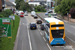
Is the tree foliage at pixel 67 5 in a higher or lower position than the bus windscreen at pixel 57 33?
lower

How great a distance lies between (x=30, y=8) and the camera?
10906 centimetres

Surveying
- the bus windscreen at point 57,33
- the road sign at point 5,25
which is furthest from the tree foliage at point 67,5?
the road sign at point 5,25

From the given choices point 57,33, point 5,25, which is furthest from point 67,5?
point 5,25

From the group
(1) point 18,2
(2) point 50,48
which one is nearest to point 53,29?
(2) point 50,48

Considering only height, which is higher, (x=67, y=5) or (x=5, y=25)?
(x=5, y=25)

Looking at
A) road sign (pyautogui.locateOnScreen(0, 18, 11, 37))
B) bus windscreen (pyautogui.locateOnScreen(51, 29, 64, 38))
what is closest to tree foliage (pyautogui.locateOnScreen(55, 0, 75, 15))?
bus windscreen (pyautogui.locateOnScreen(51, 29, 64, 38))

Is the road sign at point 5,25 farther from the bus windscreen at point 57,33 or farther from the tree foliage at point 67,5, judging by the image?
the tree foliage at point 67,5

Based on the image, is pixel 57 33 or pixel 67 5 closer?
pixel 57 33

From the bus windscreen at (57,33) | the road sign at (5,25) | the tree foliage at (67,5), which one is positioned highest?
the road sign at (5,25)

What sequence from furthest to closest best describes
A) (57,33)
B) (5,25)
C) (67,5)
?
(67,5)
(57,33)
(5,25)

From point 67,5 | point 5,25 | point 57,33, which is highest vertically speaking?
point 5,25

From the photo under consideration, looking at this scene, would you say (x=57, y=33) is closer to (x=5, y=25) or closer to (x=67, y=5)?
(x=5, y=25)

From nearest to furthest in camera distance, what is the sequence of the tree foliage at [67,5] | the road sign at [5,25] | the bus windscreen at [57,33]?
the road sign at [5,25] → the bus windscreen at [57,33] → the tree foliage at [67,5]

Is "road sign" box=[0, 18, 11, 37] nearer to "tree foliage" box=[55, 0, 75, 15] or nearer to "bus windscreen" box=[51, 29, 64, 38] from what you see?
"bus windscreen" box=[51, 29, 64, 38]
